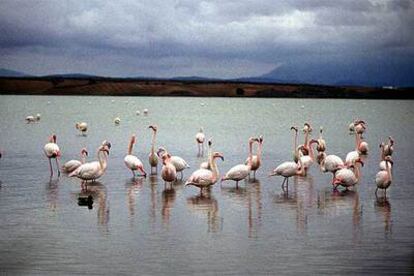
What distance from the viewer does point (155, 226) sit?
882 centimetres

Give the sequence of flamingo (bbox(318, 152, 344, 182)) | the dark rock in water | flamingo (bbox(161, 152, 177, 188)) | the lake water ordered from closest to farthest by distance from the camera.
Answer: the lake water < the dark rock in water < flamingo (bbox(161, 152, 177, 188)) < flamingo (bbox(318, 152, 344, 182))

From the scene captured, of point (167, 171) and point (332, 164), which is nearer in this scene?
point (167, 171)

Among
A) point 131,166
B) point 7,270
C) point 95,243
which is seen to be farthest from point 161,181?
point 7,270

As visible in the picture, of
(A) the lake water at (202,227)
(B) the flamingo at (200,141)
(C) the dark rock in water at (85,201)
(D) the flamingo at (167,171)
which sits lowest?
(A) the lake water at (202,227)

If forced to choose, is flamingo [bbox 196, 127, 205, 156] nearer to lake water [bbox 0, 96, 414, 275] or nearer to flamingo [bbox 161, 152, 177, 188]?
lake water [bbox 0, 96, 414, 275]

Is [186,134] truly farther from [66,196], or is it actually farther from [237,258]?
[237,258]

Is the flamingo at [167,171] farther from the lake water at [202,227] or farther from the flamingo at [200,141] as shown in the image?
the flamingo at [200,141]

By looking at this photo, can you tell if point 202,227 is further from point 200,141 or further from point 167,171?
point 200,141

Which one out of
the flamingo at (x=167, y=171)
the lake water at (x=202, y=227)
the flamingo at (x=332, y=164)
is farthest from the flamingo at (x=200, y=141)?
the flamingo at (x=167, y=171)

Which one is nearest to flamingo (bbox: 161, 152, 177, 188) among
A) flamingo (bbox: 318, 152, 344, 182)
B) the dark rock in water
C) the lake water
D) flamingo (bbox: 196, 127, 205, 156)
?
the lake water

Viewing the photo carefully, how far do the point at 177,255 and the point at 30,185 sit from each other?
17.7 feet

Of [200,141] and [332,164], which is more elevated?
[200,141]

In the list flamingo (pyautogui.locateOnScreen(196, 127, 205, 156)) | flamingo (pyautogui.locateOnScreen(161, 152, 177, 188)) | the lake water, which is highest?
flamingo (pyautogui.locateOnScreen(196, 127, 205, 156))

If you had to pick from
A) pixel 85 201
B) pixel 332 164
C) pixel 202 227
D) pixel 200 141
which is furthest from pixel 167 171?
pixel 200 141
